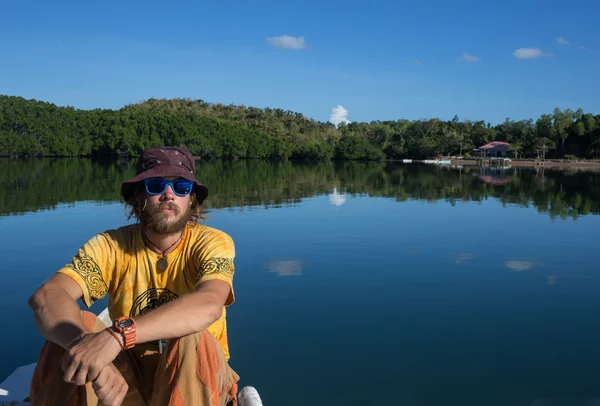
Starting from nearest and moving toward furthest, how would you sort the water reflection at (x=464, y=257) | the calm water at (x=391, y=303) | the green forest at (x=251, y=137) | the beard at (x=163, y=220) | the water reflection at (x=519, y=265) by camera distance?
1. the beard at (x=163, y=220)
2. the calm water at (x=391, y=303)
3. the water reflection at (x=519, y=265)
4. the water reflection at (x=464, y=257)
5. the green forest at (x=251, y=137)

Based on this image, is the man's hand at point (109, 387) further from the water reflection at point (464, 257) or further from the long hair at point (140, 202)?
the water reflection at point (464, 257)

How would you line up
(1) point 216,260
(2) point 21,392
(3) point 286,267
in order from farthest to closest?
(3) point 286,267, (2) point 21,392, (1) point 216,260

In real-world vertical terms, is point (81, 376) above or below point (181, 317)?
below

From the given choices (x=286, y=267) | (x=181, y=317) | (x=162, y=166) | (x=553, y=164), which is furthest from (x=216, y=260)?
(x=553, y=164)

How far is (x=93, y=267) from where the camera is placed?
2461mm

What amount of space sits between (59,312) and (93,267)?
13.5 inches

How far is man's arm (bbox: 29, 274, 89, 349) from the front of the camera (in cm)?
208

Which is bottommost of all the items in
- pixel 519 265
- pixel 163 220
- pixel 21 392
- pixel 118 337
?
pixel 519 265

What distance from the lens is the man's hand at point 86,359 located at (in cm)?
190

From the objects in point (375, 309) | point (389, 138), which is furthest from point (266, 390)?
point (389, 138)

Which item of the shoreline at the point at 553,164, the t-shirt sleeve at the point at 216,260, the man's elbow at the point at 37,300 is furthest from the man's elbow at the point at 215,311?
the shoreline at the point at 553,164

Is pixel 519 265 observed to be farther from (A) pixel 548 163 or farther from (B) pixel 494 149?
(B) pixel 494 149

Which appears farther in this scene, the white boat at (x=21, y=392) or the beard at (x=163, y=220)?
the white boat at (x=21, y=392)

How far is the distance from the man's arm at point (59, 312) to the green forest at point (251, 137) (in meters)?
70.5
